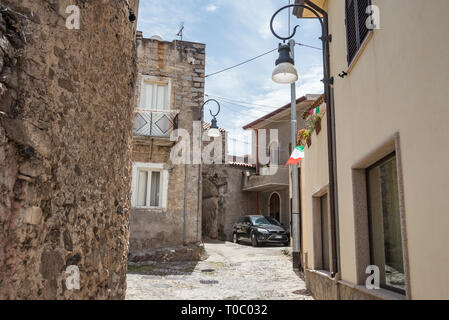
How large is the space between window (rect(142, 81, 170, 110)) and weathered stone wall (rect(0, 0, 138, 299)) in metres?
9.55

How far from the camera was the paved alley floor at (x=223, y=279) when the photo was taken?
766 cm

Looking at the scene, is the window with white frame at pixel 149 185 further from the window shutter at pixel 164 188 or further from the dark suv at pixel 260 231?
the dark suv at pixel 260 231

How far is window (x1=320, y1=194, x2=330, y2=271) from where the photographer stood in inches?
289

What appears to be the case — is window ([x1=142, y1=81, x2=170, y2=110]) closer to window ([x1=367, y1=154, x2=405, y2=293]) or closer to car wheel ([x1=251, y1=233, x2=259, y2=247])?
car wheel ([x1=251, y1=233, x2=259, y2=247])

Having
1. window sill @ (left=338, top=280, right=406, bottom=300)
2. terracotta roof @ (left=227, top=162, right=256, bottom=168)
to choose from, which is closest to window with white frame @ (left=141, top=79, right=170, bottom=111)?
terracotta roof @ (left=227, top=162, right=256, bottom=168)

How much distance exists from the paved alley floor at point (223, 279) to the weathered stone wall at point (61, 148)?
3.39 m

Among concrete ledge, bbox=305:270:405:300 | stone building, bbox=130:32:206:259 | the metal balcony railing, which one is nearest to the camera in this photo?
concrete ledge, bbox=305:270:405:300

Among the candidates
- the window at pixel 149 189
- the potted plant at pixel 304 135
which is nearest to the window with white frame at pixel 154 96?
the window at pixel 149 189

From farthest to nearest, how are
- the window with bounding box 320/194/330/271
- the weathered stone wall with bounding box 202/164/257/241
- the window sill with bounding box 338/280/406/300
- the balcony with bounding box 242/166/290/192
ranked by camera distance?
the weathered stone wall with bounding box 202/164/257/241
the balcony with bounding box 242/166/290/192
the window with bounding box 320/194/330/271
the window sill with bounding box 338/280/406/300

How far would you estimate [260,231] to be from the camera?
1652cm

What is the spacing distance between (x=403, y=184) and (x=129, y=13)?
3.73 m

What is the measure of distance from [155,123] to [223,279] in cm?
635

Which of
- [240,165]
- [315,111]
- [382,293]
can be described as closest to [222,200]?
[240,165]
